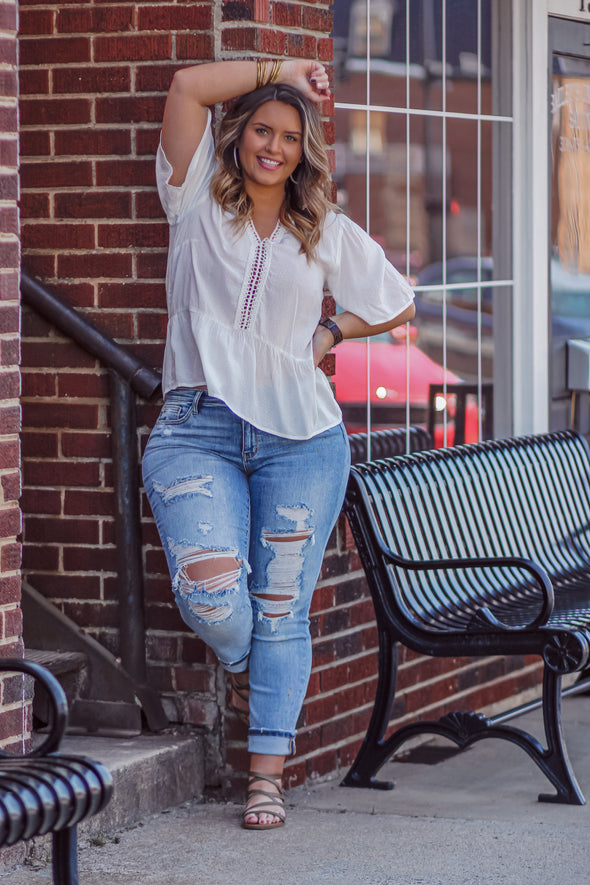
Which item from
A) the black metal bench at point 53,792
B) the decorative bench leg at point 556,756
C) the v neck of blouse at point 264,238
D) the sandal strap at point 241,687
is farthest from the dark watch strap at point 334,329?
the black metal bench at point 53,792

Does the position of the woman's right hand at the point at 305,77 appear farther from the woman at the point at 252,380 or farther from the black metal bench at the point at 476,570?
the black metal bench at the point at 476,570

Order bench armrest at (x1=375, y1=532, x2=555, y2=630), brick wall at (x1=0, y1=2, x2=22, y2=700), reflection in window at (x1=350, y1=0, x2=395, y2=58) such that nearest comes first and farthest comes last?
brick wall at (x1=0, y1=2, x2=22, y2=700)
bench armrest at (x1=375, y1=532, x2=555, y2=630)
reflection in window at (x1=350, y1=0, x2=395, y2=58)

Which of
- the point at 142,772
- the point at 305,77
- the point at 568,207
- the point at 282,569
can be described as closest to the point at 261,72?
the point at 305,77

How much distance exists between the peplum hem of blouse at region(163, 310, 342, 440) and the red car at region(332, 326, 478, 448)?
1035 millimetres

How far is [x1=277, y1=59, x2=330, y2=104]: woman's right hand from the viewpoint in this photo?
4602mm

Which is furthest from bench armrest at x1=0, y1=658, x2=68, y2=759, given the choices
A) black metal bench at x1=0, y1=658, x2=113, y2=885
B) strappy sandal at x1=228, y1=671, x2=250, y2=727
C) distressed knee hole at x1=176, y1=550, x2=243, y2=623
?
strappy sandal at x1=228, y1=671, x2=250, y2=727

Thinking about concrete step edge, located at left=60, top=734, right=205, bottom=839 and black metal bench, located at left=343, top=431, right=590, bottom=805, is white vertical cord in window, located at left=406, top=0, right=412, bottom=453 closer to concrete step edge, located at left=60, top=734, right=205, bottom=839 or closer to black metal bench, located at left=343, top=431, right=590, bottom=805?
black metal bench, located at left=343, top=431, right=590, bottom=805

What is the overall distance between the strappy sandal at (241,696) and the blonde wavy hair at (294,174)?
1312 millimetres

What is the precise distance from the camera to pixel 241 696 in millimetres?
4988

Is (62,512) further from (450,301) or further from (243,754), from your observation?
(450,301)

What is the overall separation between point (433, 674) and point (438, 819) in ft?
3.93

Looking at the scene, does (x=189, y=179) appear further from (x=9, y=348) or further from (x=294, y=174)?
(x=9, y=348)

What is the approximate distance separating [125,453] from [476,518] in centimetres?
134

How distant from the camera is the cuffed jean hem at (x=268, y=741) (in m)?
4.71
